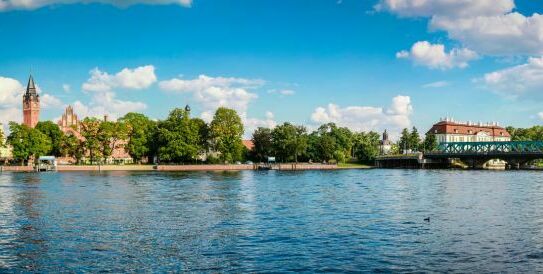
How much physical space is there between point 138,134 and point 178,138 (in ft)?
48.8

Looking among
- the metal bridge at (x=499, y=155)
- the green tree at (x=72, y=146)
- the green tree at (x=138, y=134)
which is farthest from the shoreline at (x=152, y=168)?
the metal bridge at (x=499, y=155)

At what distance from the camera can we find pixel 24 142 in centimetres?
14875

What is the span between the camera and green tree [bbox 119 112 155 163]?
6496 inches

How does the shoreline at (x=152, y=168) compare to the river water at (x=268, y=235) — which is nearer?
the river water at (x=268, y=235)

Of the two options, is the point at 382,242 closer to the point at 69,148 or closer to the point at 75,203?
the point at 75,203

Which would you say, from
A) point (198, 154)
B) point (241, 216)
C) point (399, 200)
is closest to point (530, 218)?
point (399, 200)

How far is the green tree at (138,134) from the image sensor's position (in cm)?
16500

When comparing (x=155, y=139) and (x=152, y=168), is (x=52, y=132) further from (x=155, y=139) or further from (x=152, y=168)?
(x=152, y=168)

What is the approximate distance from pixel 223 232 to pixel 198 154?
13712cm

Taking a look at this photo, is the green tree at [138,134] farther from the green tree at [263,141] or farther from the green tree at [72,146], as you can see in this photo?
the green tree at [263,141]

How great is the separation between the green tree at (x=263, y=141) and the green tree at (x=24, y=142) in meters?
70.0

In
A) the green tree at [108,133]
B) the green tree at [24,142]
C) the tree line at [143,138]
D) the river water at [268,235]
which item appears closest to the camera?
the river water at [268,235]

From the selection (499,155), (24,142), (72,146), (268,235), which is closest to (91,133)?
(72,146)

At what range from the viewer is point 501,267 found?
24406 millimetres
